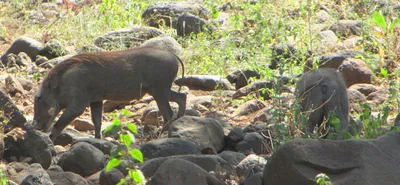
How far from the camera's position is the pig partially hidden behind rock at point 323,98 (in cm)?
727

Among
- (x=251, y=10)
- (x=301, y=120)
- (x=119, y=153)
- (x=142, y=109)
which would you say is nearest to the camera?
(x=119, y=153)

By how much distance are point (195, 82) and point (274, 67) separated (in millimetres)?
1163

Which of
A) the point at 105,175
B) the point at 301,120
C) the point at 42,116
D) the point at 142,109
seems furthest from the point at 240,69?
the point at 105,175

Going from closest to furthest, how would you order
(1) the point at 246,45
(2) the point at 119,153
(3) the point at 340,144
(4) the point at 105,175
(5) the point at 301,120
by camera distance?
(2) the point at 119,153 → (3) the point at 340,144 → (4) the point at 105,175 → (5) the point at 301,120 → (1) the point at 246,45

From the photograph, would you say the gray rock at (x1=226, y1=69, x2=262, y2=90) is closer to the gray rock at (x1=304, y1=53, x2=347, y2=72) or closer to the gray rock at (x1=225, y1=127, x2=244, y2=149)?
the gray rock at (x1=304, y1=53, x2=347, y2=72)

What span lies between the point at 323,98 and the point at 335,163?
2.11 meters

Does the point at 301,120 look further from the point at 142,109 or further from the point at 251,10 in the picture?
the point at 251,10

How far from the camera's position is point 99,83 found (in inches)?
352

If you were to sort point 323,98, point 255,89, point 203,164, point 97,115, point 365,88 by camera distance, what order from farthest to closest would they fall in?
point 255,89, point 365,88, point 97,115, point 323,98, point 203,164

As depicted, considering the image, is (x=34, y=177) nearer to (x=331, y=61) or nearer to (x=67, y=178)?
(x=67, y=178)

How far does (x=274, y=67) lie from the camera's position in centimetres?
1130

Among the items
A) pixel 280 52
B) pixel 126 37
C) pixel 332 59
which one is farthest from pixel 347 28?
pixel 126 37

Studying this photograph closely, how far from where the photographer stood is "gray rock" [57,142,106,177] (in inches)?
267

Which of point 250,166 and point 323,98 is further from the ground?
point 323,98
